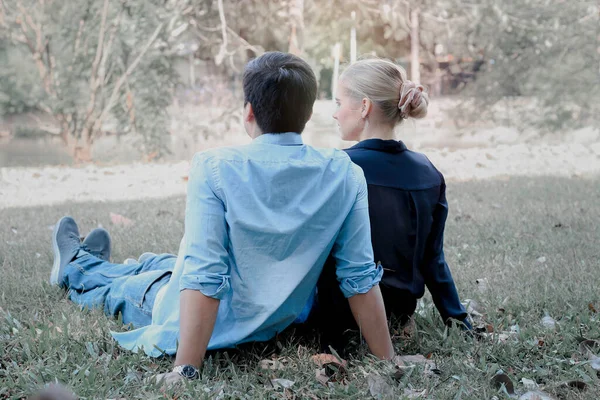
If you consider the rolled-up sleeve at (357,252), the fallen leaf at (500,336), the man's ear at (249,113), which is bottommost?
the fallen leaf at (500,336)

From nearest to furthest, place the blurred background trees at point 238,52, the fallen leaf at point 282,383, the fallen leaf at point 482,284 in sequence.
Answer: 1. the fallen leaf at point 282,383
2. the fallen leaf at point 482,284
3. the blurred background trees at point 238,52

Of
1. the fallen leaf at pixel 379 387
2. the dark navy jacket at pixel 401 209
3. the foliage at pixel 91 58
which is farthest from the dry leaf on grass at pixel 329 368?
the foliage at pixel 91 58

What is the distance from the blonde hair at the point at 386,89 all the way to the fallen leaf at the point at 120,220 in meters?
3.10

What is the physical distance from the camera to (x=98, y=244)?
150 inches

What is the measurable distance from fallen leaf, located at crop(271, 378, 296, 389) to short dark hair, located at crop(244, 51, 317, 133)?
834 millimetres

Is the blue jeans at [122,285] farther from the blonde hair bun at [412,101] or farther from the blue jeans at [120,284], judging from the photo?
the blonde hair bun at [412,101]

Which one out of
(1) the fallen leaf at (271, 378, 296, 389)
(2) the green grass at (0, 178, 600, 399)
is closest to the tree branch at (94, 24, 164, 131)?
(2) the green grass at (0, 178, 600, 399)

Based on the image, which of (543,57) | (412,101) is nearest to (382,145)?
(412,101)

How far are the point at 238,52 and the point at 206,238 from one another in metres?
11.1

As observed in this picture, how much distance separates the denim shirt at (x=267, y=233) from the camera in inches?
93.4

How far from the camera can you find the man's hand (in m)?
2.34

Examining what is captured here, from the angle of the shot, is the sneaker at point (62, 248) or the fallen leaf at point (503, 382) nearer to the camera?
the fallen leaf at point (503, 382)

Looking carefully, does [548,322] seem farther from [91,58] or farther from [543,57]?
[543,57]

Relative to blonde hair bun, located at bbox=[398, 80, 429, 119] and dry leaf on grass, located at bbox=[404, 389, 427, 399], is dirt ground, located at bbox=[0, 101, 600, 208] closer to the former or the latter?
blonde hair bun, located at bbox=[398, 80, 429, 119]
